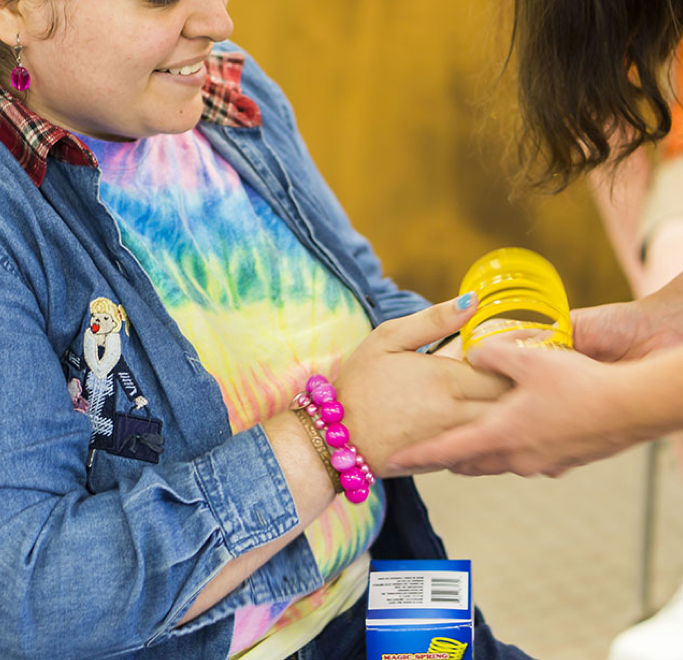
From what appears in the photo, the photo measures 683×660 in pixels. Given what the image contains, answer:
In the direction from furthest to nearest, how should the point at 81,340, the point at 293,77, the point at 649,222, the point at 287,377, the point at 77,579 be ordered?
the point at 293,77 < the point at 649,222 < the point at 287,377 < the point at 81,340 < the point at 77,579

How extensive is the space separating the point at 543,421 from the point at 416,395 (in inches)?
5.2

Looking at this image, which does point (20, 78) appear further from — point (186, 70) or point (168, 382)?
point (168, 382)

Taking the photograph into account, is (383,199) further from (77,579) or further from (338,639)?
(77,579)

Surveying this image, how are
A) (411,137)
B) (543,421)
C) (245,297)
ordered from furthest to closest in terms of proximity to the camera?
(411,137) → (245,297) → (543,421)

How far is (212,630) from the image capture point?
0.95 metres

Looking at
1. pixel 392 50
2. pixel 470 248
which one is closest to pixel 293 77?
pixel 392 50

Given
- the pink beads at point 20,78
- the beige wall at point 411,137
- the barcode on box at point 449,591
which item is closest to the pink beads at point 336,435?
the barcode on box at point 449,591

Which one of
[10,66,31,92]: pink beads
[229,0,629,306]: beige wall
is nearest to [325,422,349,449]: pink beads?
[10,66,31,92]: pink beads

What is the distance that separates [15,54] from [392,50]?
2.08m

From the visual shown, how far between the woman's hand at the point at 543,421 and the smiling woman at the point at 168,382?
30 mm

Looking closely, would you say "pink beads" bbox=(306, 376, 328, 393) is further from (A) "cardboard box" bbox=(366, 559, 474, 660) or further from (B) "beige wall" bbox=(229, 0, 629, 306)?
(B) "beige wall" bbox=(229, 0, 629, 306)

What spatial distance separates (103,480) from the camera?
93 cm

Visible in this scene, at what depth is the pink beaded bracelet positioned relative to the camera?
0.91m

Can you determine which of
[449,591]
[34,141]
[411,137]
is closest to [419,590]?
[449,591]
